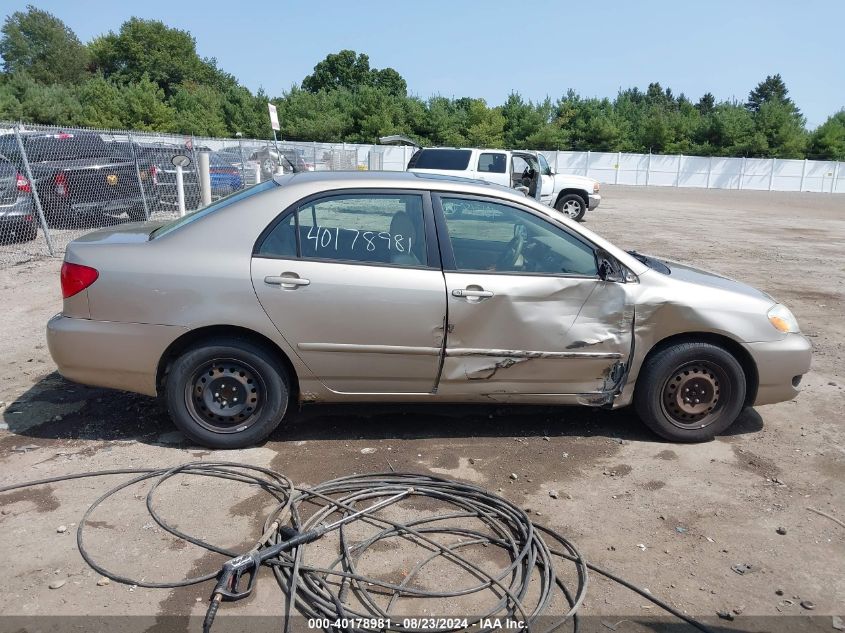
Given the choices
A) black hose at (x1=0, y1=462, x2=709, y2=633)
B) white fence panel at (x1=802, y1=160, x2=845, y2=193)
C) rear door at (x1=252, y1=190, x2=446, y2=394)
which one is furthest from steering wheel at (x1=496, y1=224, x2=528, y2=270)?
white fence panel at (x1=802, y1=160, x2=845, y2=193)

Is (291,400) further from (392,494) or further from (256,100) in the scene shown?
(256,100)

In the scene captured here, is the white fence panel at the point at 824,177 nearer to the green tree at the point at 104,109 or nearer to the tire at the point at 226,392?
the green tree at the point at 104,109

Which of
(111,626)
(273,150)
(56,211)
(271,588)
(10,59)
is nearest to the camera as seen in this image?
(111,626)

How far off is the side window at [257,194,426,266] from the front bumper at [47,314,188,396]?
0.84m

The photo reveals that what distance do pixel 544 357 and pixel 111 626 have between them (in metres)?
2.74

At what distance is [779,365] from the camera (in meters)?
4.51

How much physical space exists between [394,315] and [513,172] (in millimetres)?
15028

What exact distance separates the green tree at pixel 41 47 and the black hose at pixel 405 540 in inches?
3600

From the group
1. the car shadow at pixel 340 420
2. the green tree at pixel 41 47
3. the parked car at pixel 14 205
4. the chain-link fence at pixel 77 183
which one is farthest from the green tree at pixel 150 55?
the car shadow at pixel 340 420

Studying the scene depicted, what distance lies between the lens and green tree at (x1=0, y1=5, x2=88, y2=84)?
81438mm

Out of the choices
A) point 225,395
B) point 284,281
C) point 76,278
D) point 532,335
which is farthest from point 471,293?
point 76,278

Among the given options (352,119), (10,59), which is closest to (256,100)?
(352,119)

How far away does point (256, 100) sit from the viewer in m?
53.4

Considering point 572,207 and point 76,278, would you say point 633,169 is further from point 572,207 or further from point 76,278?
point 76,278
